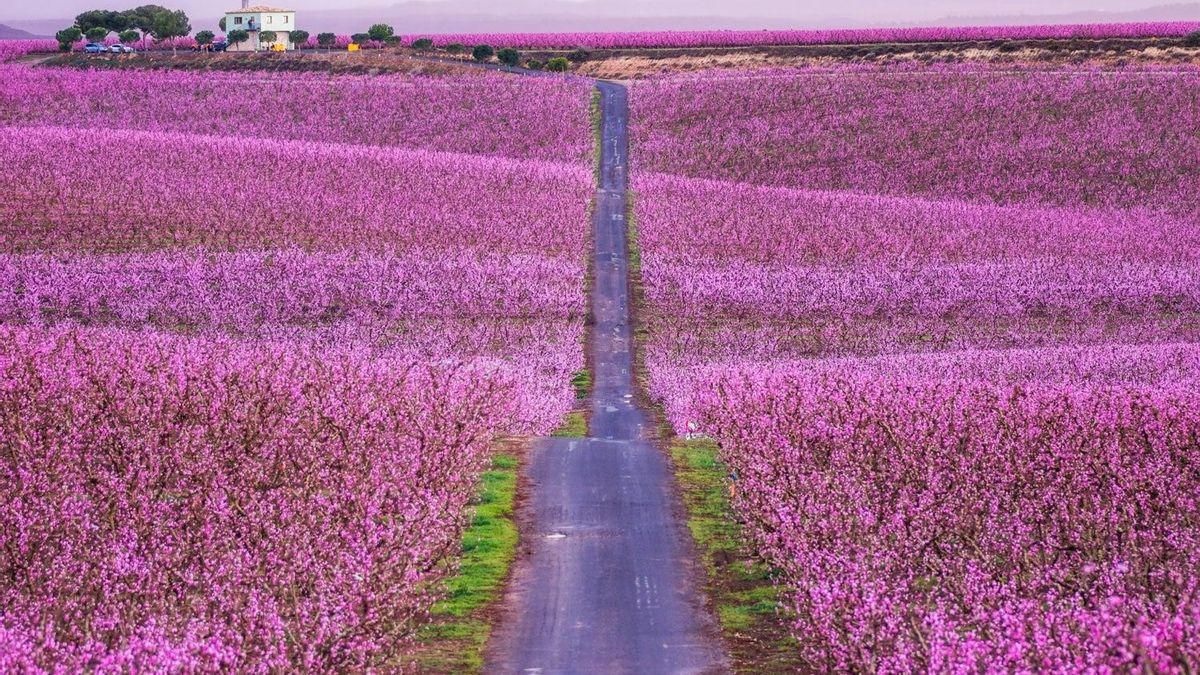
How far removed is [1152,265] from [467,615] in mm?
53238

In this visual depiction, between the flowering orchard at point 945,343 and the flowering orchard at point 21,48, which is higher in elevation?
the flowering orchard at point 21,48

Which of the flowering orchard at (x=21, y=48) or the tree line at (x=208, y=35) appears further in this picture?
the flowering orchard at (x=21, y=48)

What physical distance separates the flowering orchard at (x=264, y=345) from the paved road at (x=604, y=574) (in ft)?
4.64

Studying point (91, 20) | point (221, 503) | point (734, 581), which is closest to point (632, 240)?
point (734, 581)

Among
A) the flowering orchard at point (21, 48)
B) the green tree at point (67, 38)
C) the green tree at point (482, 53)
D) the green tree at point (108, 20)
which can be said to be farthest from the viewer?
the green tree at point (108, 20)

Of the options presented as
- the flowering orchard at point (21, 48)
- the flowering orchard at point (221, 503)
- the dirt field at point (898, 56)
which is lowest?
the flowering orchard at point (221, 503)

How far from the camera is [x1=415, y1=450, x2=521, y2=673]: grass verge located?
1998cm

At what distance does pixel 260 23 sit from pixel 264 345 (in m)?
122

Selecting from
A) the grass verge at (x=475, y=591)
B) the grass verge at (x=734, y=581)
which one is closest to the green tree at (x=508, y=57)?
the grass verge at (x=734, y=581)

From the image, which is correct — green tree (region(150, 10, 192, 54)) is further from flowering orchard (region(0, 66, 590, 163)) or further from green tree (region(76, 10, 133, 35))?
flowering orchard (region(0, 66, 590, 163))

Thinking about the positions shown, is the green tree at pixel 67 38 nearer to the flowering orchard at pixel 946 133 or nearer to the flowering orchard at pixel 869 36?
the flowering orchard at pixel 869 36

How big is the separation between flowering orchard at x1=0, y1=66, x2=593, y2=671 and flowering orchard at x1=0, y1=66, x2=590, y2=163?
340mm

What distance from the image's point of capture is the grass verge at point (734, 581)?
20.5m

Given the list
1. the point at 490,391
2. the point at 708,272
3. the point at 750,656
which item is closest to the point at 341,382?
the point at 490,391
